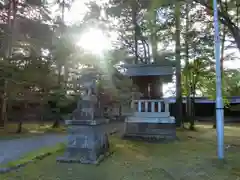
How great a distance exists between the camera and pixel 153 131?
8.25 meters

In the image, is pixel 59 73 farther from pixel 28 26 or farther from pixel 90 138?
pixel 90 138

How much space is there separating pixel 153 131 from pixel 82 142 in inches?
161

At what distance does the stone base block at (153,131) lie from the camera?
812cm

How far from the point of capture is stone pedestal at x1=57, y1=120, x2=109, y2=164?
4703 millimetres

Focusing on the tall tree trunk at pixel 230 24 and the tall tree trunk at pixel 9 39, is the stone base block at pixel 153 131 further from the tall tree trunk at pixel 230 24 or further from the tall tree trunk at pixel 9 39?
the tall tree trunk at pixel 9 39

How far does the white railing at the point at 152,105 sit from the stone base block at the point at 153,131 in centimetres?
59

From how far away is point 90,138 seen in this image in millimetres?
4777

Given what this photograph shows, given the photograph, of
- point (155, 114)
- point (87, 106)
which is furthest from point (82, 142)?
point (155, 114)

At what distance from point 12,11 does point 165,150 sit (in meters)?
11.8

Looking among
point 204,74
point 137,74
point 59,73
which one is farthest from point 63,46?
point 204,74

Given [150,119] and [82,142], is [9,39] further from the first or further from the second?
[82,142]

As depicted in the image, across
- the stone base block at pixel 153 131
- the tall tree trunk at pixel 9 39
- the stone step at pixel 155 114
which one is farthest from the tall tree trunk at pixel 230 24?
the tall tree trunk at pixel 9 39

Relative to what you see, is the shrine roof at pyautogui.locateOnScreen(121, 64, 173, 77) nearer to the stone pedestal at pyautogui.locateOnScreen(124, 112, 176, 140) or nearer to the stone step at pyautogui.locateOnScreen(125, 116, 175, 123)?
the stone pedestal at pyautogui.locateOnScreen(124, 112, 176, 140)

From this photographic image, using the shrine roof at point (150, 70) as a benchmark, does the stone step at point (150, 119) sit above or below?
below
